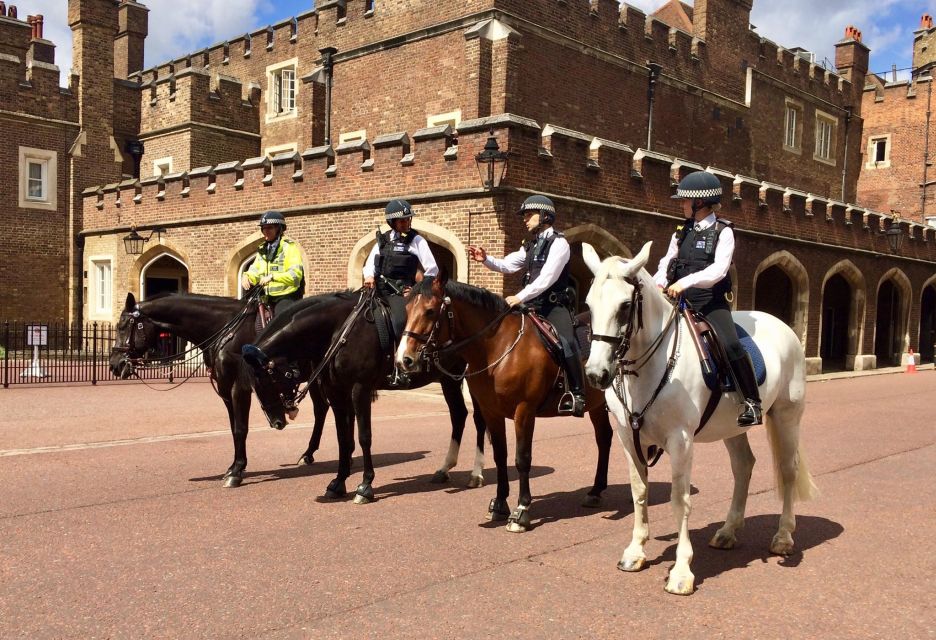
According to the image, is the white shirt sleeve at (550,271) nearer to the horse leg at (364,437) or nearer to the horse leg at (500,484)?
the horse leg at (500,484)

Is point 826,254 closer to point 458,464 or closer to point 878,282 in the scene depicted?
point 878,282

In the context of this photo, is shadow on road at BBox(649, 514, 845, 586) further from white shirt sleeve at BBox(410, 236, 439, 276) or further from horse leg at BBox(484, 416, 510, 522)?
white shirt sleeve at BBox(410, 236, 439, 276)

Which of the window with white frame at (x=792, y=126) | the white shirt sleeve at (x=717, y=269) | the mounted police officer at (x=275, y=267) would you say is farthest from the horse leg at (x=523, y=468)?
the window with white frame at (x=792, y=126)

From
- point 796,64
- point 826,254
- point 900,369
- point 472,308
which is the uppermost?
point 796,64

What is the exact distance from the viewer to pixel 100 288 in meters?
24.3

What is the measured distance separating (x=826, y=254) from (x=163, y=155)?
20.4 metres

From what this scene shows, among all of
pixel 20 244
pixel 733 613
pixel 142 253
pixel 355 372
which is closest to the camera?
pixel 733 613

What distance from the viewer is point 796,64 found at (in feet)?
93.5

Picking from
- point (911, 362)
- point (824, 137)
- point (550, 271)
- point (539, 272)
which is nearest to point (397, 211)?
point (539, 272)

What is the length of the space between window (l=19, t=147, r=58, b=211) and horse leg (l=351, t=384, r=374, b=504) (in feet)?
68.2

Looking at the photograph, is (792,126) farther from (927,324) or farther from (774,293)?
(927,324)

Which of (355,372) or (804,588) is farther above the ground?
(355,372)

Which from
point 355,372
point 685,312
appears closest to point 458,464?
point 355,372

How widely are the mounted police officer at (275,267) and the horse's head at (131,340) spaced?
106cm
